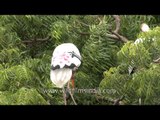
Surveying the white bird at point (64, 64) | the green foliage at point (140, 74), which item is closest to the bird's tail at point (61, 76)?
the white bird at point (64, 64)

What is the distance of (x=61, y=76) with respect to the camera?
7.38ft

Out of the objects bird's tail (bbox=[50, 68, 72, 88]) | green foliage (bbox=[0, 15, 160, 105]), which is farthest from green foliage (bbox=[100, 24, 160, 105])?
bird's tail (bbox=[50, 68, 72, 88])

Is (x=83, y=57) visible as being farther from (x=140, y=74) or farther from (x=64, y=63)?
(x=140, y=74)

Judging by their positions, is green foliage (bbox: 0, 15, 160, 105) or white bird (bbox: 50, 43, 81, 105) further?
white bird (bbox: 50, 43, 81, 105)

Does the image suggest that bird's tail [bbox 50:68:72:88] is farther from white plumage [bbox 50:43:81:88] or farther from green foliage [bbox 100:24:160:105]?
green foliage [bbox 100:24:160:105]

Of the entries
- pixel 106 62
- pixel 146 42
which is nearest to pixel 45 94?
pixel 106 62

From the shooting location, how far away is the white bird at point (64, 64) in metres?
2.24

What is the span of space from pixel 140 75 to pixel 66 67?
330 millimetres

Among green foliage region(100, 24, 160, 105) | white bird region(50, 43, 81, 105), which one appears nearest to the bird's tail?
white bird region(50, 43, 81, 105)

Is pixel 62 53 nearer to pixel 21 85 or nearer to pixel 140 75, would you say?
pixel 21 85

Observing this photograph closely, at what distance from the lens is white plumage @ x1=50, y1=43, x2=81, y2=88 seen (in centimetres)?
224

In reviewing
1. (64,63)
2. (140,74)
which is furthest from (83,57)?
(140,74)

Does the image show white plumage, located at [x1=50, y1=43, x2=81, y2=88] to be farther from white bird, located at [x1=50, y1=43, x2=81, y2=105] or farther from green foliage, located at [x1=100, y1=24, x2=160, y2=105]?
green foliage, located at [x1=100, y1=24, x2=160, y2=105]

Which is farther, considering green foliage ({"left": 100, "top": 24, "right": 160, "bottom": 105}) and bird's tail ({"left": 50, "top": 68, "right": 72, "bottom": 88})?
bird's tail ({"left": 50, "top": 68, "right": 72, "bottom": 88})
